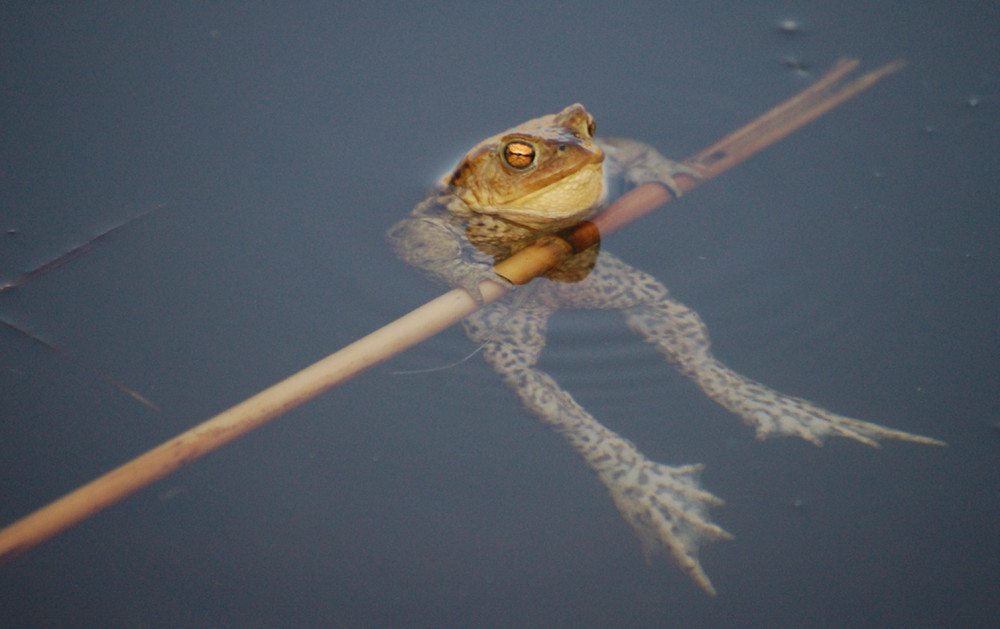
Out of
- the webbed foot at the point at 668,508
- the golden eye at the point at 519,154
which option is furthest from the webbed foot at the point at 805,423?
the golden eye at the point at 519,154

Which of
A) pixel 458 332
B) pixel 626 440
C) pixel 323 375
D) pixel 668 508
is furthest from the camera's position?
pixel 458 332

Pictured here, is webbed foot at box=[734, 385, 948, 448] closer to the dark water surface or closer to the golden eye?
the dark water surface

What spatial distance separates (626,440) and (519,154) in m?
1.64

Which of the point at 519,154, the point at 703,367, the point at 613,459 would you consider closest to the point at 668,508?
the point at 613,459

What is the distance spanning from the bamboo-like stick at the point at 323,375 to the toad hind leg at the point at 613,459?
20.1 inches

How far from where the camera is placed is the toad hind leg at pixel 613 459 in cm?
312

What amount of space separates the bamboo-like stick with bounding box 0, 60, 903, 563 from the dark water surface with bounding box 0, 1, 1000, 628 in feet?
1.55

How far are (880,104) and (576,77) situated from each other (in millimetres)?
2178

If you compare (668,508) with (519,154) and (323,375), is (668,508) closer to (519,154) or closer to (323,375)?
(323,375)

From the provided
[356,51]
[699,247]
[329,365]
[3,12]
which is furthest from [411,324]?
[3,12]

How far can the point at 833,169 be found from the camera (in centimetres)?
426

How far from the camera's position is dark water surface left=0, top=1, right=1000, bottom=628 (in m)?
3.09

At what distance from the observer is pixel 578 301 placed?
3.84 meters

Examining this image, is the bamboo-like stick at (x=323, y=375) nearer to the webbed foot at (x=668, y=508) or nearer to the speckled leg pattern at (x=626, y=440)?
the speckled leg pattern at (x=626, y=440)
